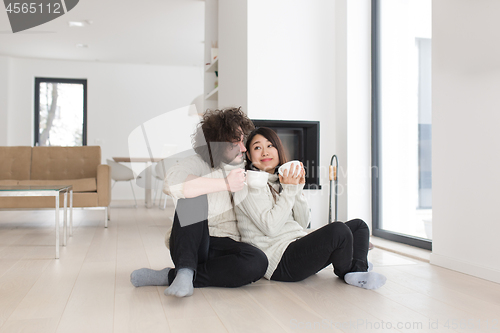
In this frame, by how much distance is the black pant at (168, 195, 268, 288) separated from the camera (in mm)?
1558

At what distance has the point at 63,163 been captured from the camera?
4391 mm

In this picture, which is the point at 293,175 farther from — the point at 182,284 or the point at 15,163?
the point at 15,163

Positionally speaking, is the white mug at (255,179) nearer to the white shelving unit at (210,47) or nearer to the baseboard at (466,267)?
the baseboard at (466,267)

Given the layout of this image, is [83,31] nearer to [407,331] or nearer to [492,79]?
[492,79]

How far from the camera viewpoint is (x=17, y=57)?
7.02m

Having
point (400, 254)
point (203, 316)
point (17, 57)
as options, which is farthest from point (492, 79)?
point (17, 57)

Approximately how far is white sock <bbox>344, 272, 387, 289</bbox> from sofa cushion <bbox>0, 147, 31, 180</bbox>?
3677 mm

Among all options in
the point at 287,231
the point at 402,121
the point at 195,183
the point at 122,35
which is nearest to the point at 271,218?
the point at 287,231

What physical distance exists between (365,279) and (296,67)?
210cm

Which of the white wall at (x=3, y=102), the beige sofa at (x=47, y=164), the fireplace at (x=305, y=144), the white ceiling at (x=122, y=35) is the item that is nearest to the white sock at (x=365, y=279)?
the fireplace at (x=305, y=144)

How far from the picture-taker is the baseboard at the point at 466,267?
6.47 feet

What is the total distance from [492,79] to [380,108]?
4.65ft

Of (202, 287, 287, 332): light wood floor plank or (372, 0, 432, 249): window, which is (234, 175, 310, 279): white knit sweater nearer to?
(202, 287, 287, 332): light wood floor plank

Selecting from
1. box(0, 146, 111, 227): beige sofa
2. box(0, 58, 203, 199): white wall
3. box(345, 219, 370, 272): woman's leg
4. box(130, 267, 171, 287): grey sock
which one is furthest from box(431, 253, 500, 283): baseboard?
box(0, 58, 203, 199): white wall
